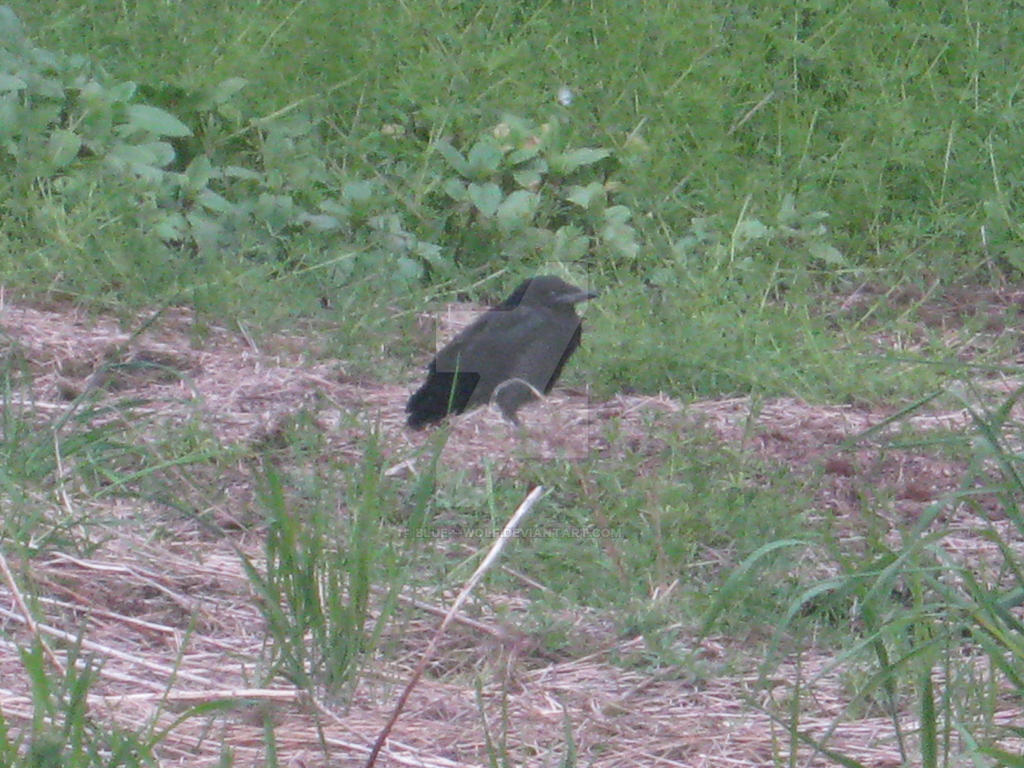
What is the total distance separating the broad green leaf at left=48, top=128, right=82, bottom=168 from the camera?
6051mm

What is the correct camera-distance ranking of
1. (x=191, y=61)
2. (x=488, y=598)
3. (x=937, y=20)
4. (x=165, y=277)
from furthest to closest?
(x=937, y=20) < (x=191, y=61) < (x=165, y=277) < (x=488, y=598)

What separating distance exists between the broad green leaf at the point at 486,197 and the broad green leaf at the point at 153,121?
3.96 feet

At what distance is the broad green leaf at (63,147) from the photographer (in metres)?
6.05

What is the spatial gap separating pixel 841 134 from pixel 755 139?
416 millimetres

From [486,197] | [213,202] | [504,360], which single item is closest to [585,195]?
[486,197]

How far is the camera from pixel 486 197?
21.5 ft

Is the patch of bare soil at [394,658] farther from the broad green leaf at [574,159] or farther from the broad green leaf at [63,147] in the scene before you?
the broad green leaf at [574,159]

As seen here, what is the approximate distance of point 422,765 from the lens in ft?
A: 8.84

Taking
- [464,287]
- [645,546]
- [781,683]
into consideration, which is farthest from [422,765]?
[464,287]

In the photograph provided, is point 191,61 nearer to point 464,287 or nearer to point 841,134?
point 464,287

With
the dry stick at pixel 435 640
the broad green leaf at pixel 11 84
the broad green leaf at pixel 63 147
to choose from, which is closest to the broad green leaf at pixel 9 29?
the broad green leaf at pixel 11 84

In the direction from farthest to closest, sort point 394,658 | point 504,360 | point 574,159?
point 574,159, point 504,360, point 394,658

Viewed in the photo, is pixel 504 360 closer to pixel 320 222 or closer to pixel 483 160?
pixel 320 222

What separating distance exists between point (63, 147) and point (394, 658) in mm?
3607
